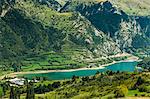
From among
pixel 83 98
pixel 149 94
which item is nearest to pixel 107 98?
pixel 149 94

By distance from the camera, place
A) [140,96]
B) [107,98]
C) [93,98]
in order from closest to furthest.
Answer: [140,96] < [107,98] < [93,98]

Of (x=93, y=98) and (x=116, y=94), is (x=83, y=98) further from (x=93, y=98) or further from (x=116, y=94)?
(x=116, y=94)

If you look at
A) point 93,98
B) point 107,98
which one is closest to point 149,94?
point 107,98

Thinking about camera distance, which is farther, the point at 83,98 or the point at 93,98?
the point at 83,98

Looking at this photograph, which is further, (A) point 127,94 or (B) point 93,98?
(B) point 93,98

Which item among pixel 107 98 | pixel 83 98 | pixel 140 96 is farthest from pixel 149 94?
pixel 83 98

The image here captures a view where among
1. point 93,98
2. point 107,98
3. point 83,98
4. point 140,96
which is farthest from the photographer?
point 83,98

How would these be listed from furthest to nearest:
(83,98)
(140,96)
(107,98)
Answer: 1. (83,98)
2. (107,98)
3. (140,96)

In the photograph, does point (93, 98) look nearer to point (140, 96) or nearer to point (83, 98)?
point (83, 98)
